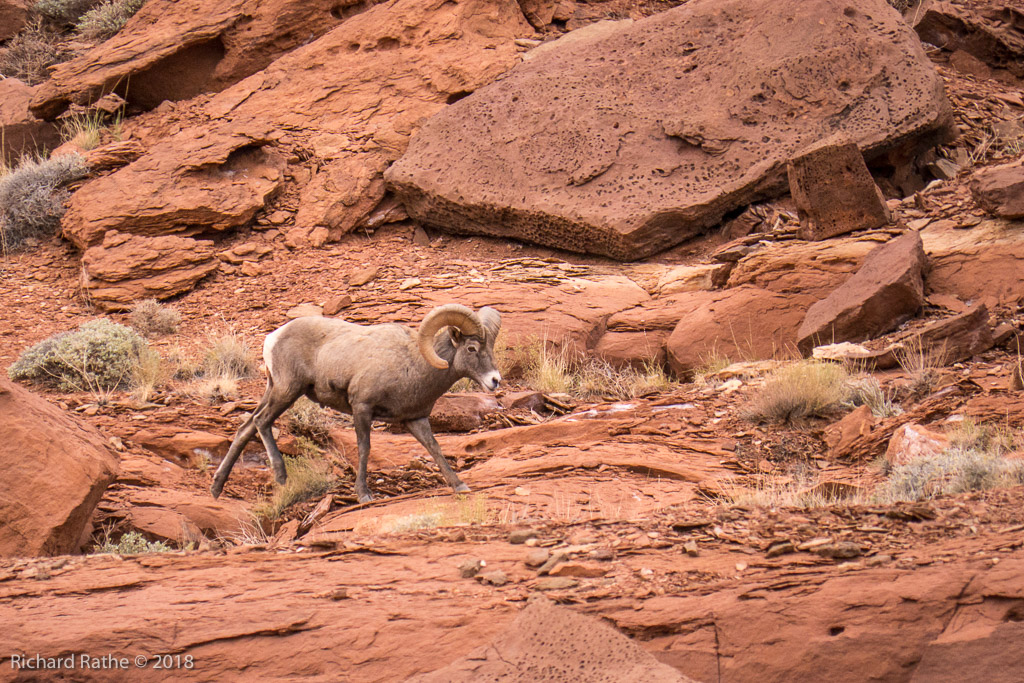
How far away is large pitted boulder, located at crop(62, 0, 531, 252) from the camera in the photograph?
14445 millimetres

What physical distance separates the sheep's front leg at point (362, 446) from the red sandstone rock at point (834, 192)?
6.83 m

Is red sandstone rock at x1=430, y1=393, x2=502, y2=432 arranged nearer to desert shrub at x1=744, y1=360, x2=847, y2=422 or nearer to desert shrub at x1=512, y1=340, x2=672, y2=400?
desert shrub at x1=512, y1=340, x2=672, y2=400

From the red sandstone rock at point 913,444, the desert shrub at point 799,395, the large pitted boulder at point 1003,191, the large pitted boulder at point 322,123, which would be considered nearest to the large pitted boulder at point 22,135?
the large pitted boulder at point 322,123

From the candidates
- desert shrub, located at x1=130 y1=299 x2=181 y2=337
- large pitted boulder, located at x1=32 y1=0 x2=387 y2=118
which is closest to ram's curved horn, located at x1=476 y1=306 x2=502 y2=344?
desert shrub, located at x1=130 y1=299 x2=181 y2=337

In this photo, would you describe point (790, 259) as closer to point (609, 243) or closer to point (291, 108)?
point (609, 243)

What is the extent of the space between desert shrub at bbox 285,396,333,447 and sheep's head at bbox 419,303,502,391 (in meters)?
2.11

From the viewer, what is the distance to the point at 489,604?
4.08 m

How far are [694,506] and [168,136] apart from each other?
13.2 metres

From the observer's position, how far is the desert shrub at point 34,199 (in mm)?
15031

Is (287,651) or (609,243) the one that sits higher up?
(287,651)

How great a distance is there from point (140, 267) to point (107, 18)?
26.0 ft

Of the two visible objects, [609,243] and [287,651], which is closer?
[287,651]

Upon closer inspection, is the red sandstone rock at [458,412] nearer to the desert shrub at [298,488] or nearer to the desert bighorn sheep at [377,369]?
the desert shrub at [298,488]

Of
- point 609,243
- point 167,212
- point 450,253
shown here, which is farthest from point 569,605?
point 167,212
